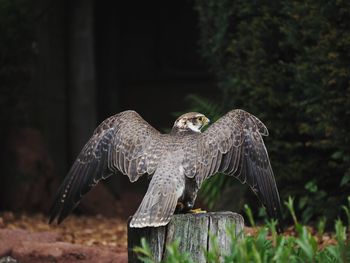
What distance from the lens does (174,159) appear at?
5.94m

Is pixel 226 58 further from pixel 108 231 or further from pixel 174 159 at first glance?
pixel 174 159

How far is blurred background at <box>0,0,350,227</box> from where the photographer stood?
27.0 feet

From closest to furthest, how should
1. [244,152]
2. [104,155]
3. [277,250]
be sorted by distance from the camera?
[277,250], [244,152], [104,155]

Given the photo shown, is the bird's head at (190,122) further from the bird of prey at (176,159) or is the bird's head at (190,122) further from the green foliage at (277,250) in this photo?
the green foliage at (277,250)

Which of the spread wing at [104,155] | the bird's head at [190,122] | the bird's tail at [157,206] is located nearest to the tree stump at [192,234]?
the bird's tail at [157,206]

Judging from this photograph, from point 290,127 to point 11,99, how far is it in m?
3.70

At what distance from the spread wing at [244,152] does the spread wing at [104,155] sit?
394mm

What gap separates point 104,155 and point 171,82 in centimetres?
802

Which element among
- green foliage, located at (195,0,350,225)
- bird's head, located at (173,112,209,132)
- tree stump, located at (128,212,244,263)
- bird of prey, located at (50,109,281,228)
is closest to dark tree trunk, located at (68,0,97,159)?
green foliage, located at (195,0,350,225)

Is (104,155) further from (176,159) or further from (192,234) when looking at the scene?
(192,234)

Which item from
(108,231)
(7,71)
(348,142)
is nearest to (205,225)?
(348,142)

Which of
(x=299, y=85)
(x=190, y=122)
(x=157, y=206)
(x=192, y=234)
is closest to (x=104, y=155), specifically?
(x=190, y=122)

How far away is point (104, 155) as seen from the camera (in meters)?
6.55

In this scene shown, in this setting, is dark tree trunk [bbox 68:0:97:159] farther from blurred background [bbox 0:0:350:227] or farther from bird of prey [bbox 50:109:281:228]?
bird of prey [bbox 50:109:281:228]
